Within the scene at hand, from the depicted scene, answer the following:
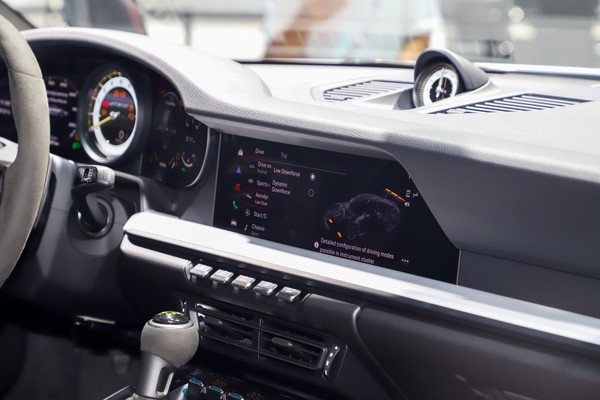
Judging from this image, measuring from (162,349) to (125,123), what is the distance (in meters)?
0.67

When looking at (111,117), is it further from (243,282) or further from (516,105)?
(516,105)

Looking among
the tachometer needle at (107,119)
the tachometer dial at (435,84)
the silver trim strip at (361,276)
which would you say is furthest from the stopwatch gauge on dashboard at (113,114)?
the tachometer dial at (435,84)

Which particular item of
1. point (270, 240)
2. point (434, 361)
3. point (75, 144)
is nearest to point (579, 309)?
point (434, 361)

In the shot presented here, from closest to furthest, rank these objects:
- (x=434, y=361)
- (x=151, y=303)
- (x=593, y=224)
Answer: (x=593, y=224)
(x=434, y=361)
(x=151, y=303)

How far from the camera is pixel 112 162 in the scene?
192 cm

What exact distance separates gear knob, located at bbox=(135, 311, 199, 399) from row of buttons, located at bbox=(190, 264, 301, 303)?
14 centimetres

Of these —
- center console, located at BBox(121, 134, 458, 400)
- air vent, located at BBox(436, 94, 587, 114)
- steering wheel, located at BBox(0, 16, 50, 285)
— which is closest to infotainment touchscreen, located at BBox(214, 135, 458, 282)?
center console, located at BBox(121, 134, 458, 400)

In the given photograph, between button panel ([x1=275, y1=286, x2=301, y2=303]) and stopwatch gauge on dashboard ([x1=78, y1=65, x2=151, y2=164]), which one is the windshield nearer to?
stopwatch gauge on dashboard ([x1=78, y1=65, x2=151, y2=164])

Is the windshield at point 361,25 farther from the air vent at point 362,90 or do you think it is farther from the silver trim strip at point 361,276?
the silver trim strip at point 361,276

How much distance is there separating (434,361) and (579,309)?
251mm

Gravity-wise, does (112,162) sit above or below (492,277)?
above

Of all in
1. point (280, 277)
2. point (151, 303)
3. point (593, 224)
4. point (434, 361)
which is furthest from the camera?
point (151, 303)

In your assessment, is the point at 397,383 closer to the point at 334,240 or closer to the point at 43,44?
the point at 334,240

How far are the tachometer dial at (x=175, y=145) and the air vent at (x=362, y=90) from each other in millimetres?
310
